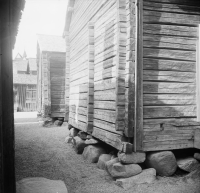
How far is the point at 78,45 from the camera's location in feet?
28.5

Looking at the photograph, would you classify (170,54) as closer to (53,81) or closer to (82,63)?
(82,63)

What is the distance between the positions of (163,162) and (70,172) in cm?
216

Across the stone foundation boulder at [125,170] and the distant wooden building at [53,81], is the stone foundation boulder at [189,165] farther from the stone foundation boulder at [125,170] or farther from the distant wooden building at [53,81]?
the distant wooden building at [53,81]

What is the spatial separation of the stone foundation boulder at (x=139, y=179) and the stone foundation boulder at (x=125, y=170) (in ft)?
0.30

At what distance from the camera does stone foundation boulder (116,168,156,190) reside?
4492 millimetres

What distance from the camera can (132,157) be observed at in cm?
472

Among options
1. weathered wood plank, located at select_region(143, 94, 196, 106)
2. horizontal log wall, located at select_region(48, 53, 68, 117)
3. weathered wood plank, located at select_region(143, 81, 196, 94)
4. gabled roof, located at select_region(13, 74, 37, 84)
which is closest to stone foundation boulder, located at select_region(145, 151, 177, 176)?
weathered wood plank, located at select_region(143, 94, 196, 106)

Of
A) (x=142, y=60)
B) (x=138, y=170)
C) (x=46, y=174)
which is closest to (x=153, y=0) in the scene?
(x=142, y=60)

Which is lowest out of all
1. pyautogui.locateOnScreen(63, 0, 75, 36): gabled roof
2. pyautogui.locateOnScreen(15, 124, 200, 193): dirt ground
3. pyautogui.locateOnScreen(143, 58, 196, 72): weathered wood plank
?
pyautogui.locateOnScreen(15, 124, 200, 193): dirt ground

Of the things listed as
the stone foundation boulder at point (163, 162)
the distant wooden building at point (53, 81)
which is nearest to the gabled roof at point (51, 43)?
the distant wooden building at point (53, 81)

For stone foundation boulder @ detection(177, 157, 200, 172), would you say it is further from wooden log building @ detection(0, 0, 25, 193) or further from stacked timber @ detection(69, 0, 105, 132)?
wooden log building @ detection(0, 0, 25, 193)

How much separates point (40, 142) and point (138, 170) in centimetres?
532

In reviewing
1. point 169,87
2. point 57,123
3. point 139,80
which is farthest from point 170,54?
point 57,123

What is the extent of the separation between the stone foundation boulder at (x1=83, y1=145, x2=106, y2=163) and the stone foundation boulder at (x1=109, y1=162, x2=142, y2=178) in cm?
160
